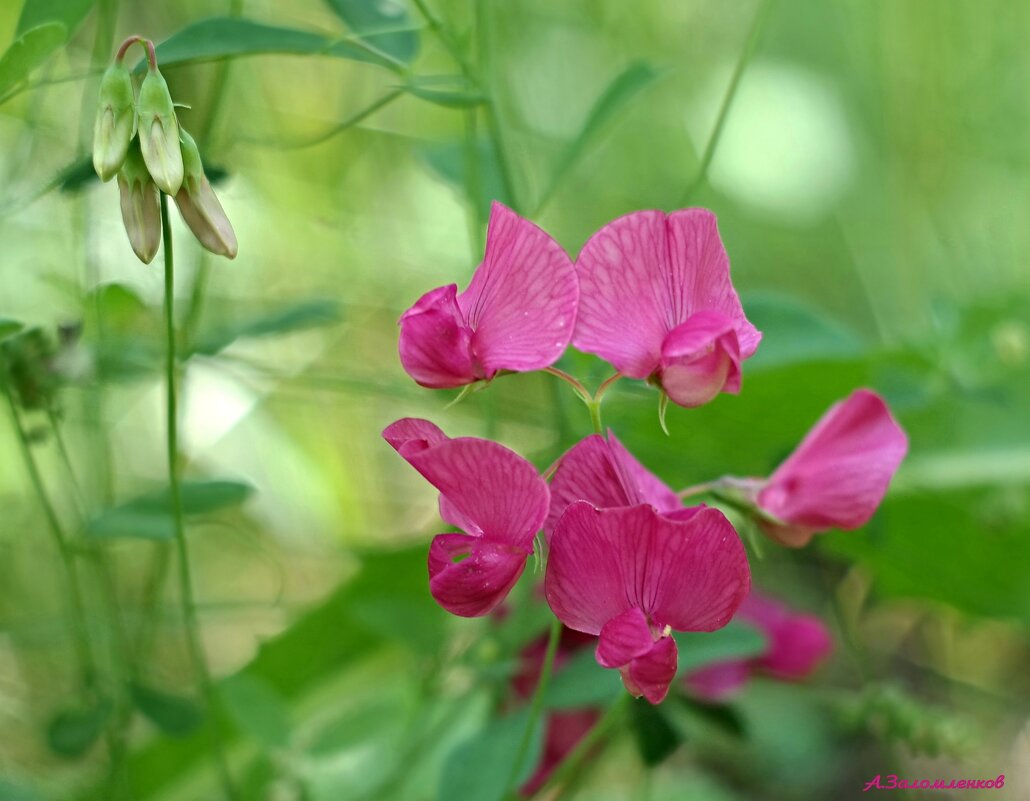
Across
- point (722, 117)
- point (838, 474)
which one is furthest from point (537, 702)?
point (722, 117)

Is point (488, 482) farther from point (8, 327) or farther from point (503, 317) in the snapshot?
point (8, 327)

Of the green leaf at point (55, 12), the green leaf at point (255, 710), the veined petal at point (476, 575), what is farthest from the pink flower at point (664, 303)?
the green leaf at point (255, 710)

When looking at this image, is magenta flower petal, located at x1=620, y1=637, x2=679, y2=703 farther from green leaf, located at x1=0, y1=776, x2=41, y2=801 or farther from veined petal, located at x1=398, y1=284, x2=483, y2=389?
green leaf, located at x1=0, y1=776, x2=41, y2=801

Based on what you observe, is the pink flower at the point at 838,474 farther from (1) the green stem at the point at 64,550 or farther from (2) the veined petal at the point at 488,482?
(1) the green stem at the point at 64,550

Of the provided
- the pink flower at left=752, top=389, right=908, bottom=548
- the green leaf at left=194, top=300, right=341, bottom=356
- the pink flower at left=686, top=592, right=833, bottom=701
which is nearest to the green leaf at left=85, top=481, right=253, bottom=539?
the green leaf at left=194, top=300, right=341, bottom=356

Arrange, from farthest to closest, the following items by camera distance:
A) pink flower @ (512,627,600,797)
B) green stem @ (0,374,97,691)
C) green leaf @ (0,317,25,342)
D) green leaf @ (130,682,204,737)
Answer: pink flower @ (512,627,600,797), green leaf @ (130,682,204,737), green stem @ (0,374,97,691), green leaf @ (0,317,25,342)

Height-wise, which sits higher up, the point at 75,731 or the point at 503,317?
the point at 503,317
